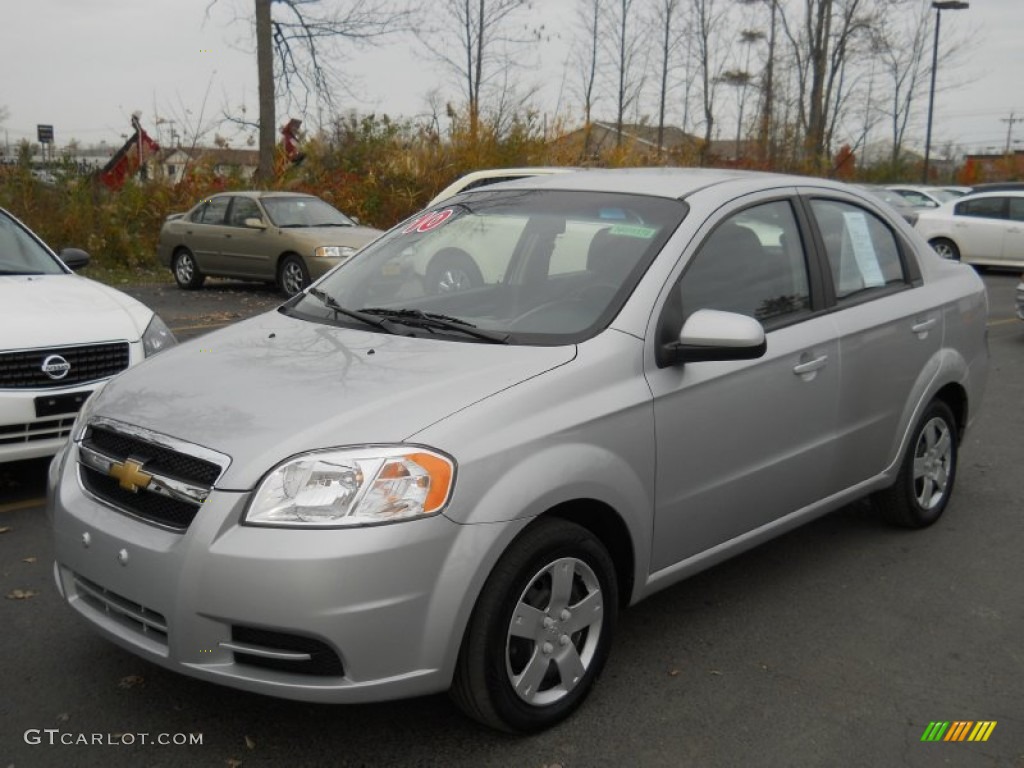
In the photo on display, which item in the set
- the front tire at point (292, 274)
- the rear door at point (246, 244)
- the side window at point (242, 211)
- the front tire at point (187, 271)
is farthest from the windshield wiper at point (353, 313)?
the front tire at point (187, 271)

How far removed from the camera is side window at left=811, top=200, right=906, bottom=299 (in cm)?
459

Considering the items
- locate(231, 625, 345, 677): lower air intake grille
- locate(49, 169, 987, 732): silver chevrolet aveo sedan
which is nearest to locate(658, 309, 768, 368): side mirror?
locate(49, 169, 987, 732): silver chevrolet aveo sedan

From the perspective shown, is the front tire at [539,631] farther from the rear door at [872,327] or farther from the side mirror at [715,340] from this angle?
the rear door at [872,327]

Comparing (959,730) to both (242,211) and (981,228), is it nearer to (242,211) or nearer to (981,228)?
(242,211)

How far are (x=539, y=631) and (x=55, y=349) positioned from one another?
3.31 metres

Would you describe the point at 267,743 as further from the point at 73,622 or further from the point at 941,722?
the point at 941,722

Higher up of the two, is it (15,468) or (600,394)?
(600,394)

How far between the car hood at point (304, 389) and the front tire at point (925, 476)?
2385 millimetres

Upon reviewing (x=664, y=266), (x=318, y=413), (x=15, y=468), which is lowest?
(x=15, y=468)

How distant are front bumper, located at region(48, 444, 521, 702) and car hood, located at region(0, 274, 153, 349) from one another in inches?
107

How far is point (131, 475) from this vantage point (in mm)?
3117

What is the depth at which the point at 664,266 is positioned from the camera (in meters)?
3.73

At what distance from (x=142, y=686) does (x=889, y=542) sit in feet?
11.3

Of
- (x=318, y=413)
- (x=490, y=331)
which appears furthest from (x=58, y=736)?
(x=490, y=331)
